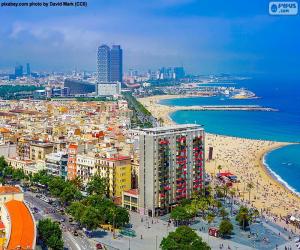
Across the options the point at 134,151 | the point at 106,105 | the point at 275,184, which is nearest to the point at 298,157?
A: the point at 275,184

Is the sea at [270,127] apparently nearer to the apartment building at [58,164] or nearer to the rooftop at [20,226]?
the apartment building at [58,164]

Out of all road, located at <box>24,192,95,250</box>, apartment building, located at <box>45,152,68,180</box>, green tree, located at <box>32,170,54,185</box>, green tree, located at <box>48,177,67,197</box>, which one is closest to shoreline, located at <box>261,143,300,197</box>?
Result: apartment building, located at <box>45,152,68,180</box>

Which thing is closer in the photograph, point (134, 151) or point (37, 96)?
point (134, 151)

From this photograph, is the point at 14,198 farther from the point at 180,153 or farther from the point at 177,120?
the point at 177,120

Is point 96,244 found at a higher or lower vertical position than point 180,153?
lower

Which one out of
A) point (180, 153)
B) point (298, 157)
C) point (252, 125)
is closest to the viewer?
point (180, 153)

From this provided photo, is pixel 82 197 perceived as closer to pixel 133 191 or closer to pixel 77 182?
pixel 77 182

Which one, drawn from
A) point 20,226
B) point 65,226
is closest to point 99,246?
point 65,226

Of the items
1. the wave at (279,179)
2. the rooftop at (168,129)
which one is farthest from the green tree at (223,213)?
the wave at (279,179)
